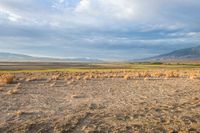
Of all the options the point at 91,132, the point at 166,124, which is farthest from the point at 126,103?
the point at 91,132

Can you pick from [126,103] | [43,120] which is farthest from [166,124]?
[126,103]

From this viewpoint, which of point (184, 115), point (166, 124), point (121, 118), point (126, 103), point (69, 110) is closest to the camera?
point (166, 124)

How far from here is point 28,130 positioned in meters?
10.2

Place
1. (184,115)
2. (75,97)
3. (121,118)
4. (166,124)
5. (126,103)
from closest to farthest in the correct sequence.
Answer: (166,124)
(121,118)
(184,115)
(126,103)
(75,97)

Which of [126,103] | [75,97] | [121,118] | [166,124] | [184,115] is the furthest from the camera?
[75,97]

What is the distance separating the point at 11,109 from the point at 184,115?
24.4 feet

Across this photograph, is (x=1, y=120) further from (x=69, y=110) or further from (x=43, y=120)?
(x=69, y=110)

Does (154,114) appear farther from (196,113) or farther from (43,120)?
(43,120)

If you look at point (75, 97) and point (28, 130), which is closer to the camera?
point (28, 130)

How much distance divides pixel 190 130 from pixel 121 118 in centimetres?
271

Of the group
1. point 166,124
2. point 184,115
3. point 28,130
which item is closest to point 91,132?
point 28,130

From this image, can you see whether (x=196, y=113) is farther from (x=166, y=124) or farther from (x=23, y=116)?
(x=23, y=116)

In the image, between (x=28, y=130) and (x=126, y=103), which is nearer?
(x=28, y=130)

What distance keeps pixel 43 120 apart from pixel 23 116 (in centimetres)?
133
